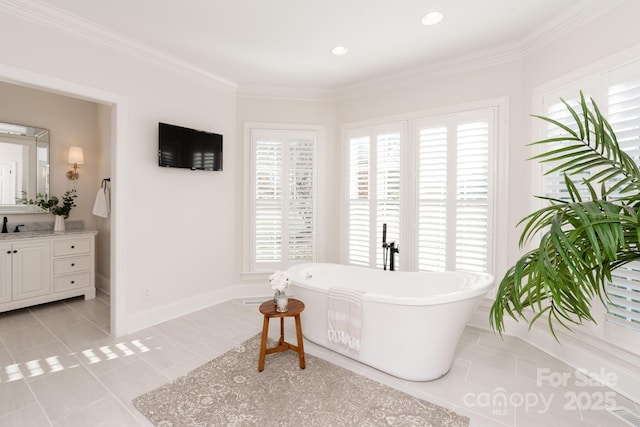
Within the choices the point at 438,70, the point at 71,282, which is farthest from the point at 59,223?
the point at 438,70

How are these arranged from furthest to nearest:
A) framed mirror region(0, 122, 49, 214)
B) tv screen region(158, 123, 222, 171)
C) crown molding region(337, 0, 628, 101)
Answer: framed mirror region(0, 122, 49, 214), tv screen region(158, 123, 222, 171), crown molding region(337, 0, 628, 101)

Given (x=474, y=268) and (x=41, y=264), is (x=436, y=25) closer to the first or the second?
(x=474, y=268)

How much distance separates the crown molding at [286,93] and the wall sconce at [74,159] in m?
2.27

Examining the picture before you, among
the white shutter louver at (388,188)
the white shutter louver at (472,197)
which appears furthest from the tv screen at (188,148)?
the white shutter louver at (472,197)

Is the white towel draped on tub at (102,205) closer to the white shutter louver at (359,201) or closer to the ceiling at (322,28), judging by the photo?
the ceiling at (322,28)

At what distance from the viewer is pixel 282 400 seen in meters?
2.00

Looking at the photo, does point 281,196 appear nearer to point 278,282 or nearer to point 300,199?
point 300,199

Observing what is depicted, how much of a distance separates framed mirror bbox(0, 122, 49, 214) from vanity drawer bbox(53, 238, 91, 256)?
23.1 inches

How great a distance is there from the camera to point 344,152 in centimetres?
396

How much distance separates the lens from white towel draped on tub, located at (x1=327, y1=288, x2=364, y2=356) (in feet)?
7.67

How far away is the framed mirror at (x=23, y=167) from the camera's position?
354 centimetres

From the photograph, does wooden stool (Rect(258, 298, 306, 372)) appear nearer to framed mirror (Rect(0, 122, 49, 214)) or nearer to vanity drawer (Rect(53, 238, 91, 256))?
vanity drawer (Rect(53, 238, 91, 256))

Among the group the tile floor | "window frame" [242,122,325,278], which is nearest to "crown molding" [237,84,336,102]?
"window frame" [242,122,325,278]

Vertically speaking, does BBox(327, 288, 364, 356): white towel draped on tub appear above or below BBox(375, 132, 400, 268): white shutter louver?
below
